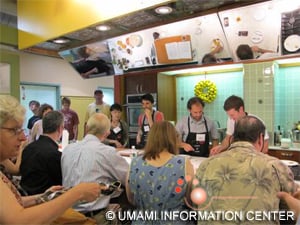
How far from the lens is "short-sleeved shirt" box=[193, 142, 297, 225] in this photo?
133 cm

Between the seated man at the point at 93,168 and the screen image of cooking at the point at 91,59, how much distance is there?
231 cm

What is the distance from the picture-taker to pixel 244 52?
2.79m

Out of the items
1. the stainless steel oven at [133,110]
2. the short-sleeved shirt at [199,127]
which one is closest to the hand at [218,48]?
the short-sleeved shirt at [199,127]

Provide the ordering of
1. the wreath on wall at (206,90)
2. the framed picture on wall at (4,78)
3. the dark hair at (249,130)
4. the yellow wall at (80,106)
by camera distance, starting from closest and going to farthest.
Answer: the dark hair at (249,130)
the framed picture on wall at (4,78)
the wreath on wall at (206,90)
the yellow wall at (80,106)

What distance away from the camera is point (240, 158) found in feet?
4.56

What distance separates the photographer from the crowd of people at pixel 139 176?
1.04 meters

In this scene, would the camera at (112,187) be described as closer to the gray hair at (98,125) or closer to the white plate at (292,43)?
the gray hair at (98,125)

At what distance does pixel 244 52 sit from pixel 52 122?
2.01m

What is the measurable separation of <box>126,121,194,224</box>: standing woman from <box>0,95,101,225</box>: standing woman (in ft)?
1.66

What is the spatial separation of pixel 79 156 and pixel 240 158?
1052 millimetres

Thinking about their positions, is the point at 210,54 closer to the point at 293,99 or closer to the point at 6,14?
the point at 293,99

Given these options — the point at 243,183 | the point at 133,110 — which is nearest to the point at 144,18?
the point at 133,110

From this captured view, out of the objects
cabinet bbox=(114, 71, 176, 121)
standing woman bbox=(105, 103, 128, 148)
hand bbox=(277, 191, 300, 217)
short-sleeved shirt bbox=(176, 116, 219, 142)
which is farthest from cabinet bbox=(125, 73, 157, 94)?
hand bbox=(277, 191, 300, 217)

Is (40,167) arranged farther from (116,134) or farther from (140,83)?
(140,83)
